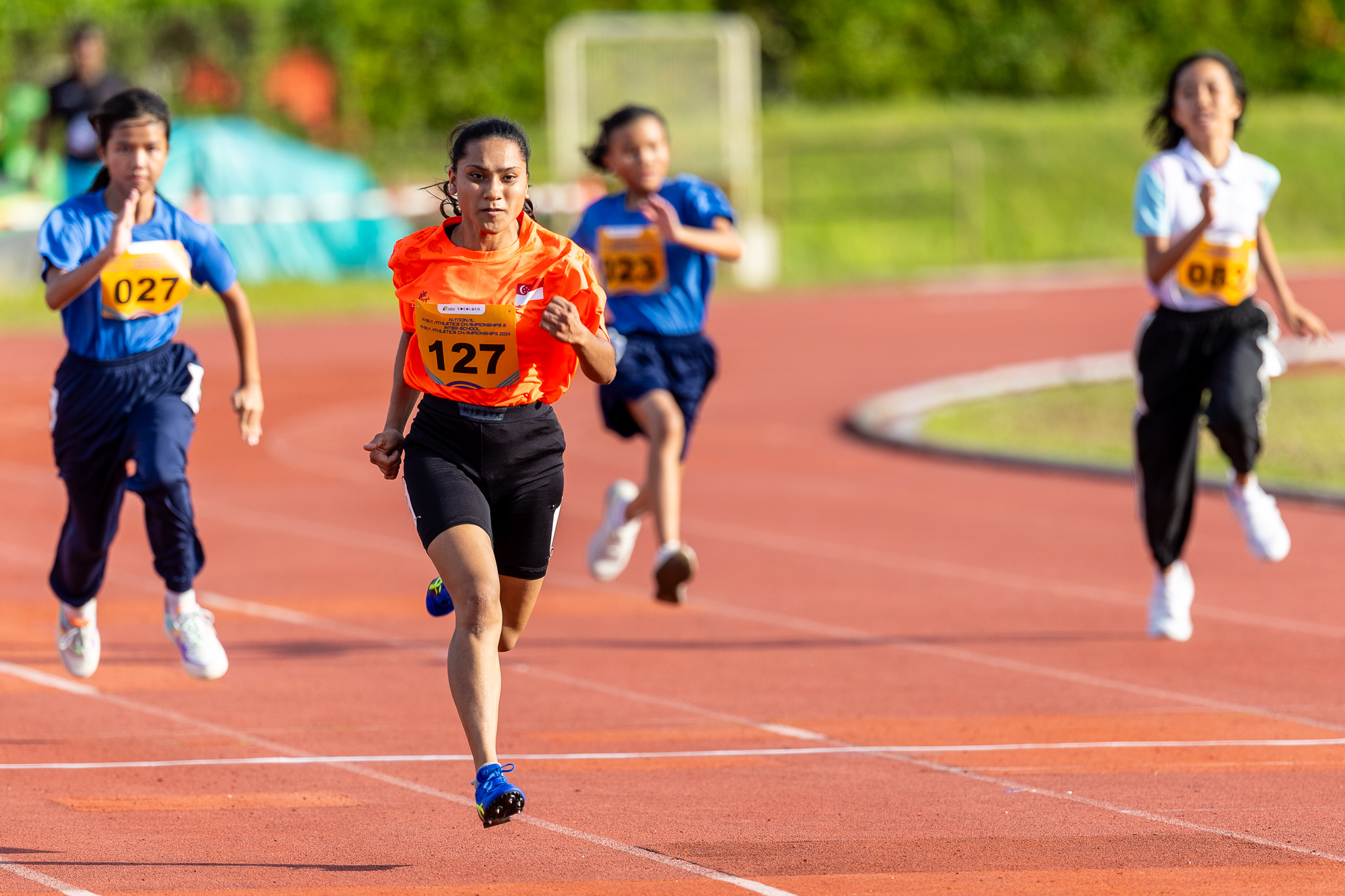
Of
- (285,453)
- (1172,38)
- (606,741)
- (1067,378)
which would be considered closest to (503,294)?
(606,741)

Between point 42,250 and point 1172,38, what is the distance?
42.8 metres

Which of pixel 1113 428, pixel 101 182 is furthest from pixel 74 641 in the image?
pixel 1113 428

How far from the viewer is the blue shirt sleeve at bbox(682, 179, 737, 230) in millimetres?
8453

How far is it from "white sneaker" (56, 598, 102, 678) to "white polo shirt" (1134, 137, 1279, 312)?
4.00 metres

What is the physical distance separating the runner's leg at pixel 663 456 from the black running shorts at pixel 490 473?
9.36ft

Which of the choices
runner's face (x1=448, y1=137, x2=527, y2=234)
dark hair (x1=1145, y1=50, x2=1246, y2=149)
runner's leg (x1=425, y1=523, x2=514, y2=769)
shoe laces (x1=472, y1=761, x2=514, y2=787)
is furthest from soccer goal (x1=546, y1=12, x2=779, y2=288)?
shoe laces (x1=472, y1=761, x2=514, y2=787)

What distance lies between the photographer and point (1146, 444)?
7973 mm

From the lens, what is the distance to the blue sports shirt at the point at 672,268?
27.9ft

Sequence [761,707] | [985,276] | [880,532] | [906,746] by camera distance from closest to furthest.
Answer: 1. [906,746]
2. [761,707]
3. [880,532]
4. [985,276]

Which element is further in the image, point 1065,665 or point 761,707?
point 1065,665

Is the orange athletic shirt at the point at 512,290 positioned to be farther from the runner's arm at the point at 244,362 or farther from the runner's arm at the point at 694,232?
the runner's arm at the point at 694,232

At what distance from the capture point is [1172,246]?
746 cm

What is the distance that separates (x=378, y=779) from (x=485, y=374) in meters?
1.34

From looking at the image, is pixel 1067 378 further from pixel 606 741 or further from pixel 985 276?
pixel 985 276
